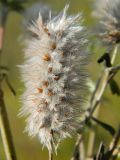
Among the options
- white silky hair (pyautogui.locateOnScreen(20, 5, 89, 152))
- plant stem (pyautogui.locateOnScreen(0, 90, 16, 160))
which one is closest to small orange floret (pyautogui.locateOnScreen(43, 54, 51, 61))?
white silky hair (pyautogui.locateOnScreen(20, 5, 89, 152))

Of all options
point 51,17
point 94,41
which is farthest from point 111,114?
point 51,17

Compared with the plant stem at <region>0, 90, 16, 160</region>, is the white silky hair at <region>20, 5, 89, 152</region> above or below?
above

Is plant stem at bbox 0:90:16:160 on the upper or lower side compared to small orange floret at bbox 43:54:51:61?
lower

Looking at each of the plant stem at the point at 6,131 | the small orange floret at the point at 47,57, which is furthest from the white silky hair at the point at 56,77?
the plant stem at the point at 6,131

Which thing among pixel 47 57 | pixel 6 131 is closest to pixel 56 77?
pixel 47 57

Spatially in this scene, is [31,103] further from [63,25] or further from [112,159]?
[112,159]

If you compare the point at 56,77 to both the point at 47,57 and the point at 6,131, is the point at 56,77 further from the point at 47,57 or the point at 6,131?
the point at 6,131

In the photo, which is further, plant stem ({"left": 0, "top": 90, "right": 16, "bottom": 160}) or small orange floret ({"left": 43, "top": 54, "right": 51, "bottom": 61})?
plant stem ({"left": 0, "top": 90, "right": 16, "bottom": 160})

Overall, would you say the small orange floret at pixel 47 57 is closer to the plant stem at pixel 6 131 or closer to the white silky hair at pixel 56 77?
the white silky hair at pixel 56 77

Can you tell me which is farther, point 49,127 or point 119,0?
point 119,0

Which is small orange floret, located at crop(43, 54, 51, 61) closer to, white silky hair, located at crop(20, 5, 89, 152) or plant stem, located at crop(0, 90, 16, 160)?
white silky hair, located at crop(20, 5, 89, 152)
